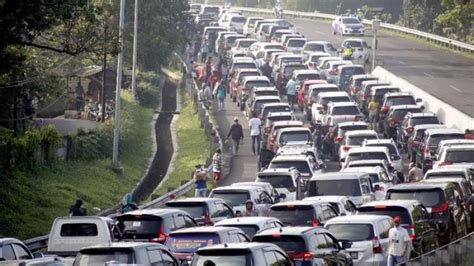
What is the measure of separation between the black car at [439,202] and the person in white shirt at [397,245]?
4.93 meters

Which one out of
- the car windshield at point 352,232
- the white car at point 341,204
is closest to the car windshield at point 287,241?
the car windshield at point 352,232

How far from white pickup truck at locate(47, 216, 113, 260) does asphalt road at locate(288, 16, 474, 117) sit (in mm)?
32452

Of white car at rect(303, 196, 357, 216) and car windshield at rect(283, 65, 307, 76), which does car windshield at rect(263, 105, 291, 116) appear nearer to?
car windshield at rect(283, 65, 307, 76)

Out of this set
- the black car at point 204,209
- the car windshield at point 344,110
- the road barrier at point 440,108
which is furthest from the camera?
the car windshield at point 344,110

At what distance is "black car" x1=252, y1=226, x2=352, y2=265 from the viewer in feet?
90.2

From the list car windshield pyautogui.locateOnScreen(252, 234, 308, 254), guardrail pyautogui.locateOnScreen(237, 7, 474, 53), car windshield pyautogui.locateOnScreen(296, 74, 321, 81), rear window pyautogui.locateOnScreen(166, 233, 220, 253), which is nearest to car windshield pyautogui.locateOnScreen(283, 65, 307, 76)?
car windshield pyautogui.locateOnScreen(296, 74, 321, 81)

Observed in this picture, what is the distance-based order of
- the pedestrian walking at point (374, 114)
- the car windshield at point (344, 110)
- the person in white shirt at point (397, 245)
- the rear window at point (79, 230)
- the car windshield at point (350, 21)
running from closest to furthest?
the person in white shirt at point (397, 245) < the rear window at point (79, 230) < the car windshield at point (344, 110) < the pedestrian walking at point (374, 114) < the car windshield at point (350, 21)

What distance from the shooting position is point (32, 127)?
5366cm

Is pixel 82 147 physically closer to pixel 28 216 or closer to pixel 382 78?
pixel 28 216

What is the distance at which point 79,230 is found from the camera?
31.9 metres

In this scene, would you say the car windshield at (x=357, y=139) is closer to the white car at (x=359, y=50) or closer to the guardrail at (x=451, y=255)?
the guardrail at (x=451, y=255)

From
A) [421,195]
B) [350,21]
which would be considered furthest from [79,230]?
[350,21]

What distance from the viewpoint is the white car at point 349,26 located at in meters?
104

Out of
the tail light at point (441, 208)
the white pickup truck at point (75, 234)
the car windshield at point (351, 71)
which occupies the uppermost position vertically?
the tail light at point (441, 208)
